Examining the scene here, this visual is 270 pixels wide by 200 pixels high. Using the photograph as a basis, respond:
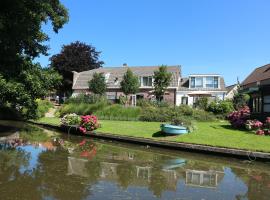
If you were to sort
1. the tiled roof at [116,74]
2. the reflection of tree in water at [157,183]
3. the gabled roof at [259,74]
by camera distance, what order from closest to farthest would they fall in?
the reflection of tree in water at [157,183]
the gabled roof at [259,74]
the tiled roof at [116,74]

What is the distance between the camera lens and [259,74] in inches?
1966

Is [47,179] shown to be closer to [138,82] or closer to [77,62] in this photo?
[138,82]

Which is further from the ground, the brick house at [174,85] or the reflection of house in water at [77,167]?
the brick house at [174,85]

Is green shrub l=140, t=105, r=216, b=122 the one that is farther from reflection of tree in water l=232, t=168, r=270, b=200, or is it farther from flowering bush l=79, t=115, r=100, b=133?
reflection of tree in water l=232, t=168, r=270, b=200

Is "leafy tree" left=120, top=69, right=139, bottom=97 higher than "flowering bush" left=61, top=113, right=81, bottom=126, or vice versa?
"leafy tree" left=120, top=69, right=139, bottom=97

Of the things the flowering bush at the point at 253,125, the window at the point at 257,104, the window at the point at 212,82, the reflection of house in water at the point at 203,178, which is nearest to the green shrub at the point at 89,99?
the window at the point at 257,104

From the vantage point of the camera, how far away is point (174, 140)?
62.4ft

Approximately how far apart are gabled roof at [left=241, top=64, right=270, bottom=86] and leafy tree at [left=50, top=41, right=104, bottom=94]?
28519mm

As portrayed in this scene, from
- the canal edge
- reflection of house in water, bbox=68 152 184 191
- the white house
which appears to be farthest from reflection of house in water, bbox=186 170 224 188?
the white house

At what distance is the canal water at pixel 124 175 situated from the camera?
9.46 metres

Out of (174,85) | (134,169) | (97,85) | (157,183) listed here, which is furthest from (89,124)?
(174,85)

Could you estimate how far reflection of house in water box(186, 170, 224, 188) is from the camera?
436 inches

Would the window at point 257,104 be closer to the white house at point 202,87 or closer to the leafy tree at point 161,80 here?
the leafy tree at point 161,80

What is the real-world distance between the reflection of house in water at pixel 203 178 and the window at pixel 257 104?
10.4 metres
